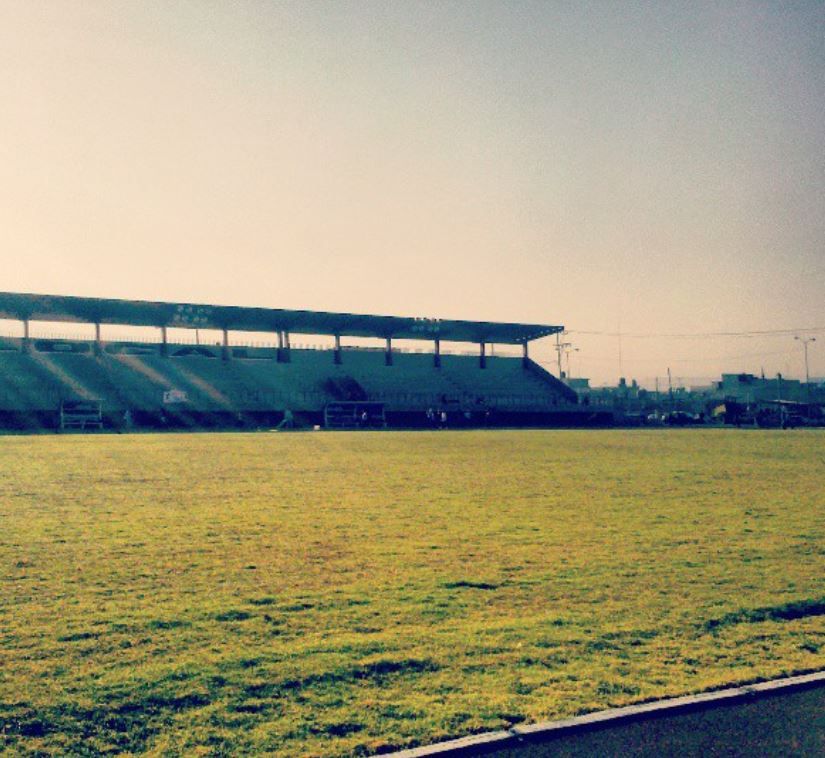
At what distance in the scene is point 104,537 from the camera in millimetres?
10445

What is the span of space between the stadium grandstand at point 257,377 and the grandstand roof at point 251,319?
0.44 ft

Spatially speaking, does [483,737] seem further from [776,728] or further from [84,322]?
[84,322]

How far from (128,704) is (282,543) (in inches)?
213

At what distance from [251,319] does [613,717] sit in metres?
63.7

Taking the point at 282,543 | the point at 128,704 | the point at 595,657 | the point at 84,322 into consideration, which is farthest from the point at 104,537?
the point at 84,322

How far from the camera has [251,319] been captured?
2589 inches

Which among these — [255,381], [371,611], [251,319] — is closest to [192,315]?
[251,319]

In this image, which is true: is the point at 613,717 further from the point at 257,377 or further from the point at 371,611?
the point at 257,377

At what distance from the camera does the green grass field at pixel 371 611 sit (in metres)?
4.73

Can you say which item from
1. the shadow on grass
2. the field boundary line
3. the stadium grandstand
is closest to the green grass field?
the shadow on grass

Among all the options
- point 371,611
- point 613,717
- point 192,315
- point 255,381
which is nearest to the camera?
point 613,717

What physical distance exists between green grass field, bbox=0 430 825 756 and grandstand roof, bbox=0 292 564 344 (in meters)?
47.4

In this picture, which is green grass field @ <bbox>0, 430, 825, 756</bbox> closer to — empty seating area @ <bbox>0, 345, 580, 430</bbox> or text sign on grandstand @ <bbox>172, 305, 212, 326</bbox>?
empty seating area @ <bbox>0, 345, 580, 430</bbox>

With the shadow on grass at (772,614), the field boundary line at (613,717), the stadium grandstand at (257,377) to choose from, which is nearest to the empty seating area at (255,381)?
the stadium grandstand at (257,377)
